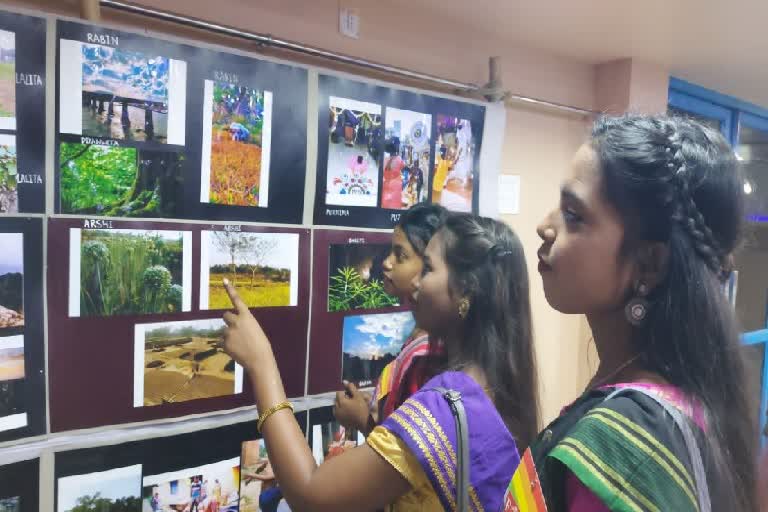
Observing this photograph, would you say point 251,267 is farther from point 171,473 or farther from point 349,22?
point 349,22

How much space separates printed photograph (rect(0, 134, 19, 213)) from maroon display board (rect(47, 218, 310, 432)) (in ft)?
0.27

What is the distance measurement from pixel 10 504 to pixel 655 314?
1.25 m

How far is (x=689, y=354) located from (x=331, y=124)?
1092mm

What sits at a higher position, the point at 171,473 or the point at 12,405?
the point at 12,405

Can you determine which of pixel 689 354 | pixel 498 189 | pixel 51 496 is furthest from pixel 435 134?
pixel 51 496

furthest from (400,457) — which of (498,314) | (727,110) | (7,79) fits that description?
(727,110)

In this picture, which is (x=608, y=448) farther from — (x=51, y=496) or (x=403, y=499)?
(x=51, y=496)

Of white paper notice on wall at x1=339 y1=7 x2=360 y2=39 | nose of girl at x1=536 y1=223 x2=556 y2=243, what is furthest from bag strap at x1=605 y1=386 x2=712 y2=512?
white paper notice on wall at x1=339 y1=7 x2=360 y2=39

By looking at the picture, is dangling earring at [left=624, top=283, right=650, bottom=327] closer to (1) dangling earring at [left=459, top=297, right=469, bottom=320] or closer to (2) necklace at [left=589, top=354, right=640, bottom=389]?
(2) necklace at [left=589, top=354, right=640, bottom=389]

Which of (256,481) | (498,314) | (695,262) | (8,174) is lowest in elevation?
(256,481)

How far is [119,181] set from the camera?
1.20 metres

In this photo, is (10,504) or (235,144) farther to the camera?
(235,144)

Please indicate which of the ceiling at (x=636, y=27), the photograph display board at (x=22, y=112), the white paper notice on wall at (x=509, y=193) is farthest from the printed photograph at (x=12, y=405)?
the white paper notice on wall at (x=509, y=193)

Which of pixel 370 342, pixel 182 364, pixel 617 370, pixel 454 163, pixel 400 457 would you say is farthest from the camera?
pixel 454 163
